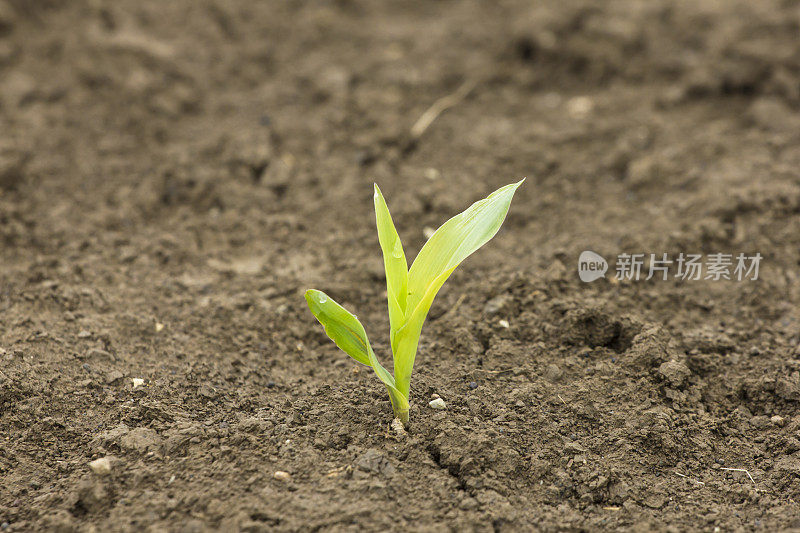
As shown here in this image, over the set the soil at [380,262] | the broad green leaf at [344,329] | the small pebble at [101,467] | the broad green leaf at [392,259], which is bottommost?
the soil at [380,262]

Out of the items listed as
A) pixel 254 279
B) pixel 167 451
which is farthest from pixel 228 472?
pixel 254 279

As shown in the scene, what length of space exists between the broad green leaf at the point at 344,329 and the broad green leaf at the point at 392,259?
0.10 meters

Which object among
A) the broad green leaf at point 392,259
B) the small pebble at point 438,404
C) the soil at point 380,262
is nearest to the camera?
the broad green leaf at point 392,259

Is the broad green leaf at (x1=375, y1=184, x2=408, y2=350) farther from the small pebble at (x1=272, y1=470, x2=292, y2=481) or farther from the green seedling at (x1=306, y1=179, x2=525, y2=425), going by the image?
the small pebble at (x1=272, y1=470, x2=292, y2=481)

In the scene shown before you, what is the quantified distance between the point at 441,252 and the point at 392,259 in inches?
5.2

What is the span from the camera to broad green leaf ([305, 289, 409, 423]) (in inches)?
67.9

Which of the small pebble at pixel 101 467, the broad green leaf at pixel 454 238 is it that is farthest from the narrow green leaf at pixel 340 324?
the small pebble at pixel 101 467

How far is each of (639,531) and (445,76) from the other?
2.64m

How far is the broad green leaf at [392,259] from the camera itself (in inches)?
67.1

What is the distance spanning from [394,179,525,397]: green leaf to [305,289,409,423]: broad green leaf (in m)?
0.08

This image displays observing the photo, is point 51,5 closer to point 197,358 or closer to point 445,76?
point 445,76

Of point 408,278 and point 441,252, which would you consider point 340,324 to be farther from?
point 441,252

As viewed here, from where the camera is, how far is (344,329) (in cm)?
179

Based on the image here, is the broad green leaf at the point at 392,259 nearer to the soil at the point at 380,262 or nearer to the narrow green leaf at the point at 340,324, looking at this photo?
the narrow green leaf at the point at 340,324
